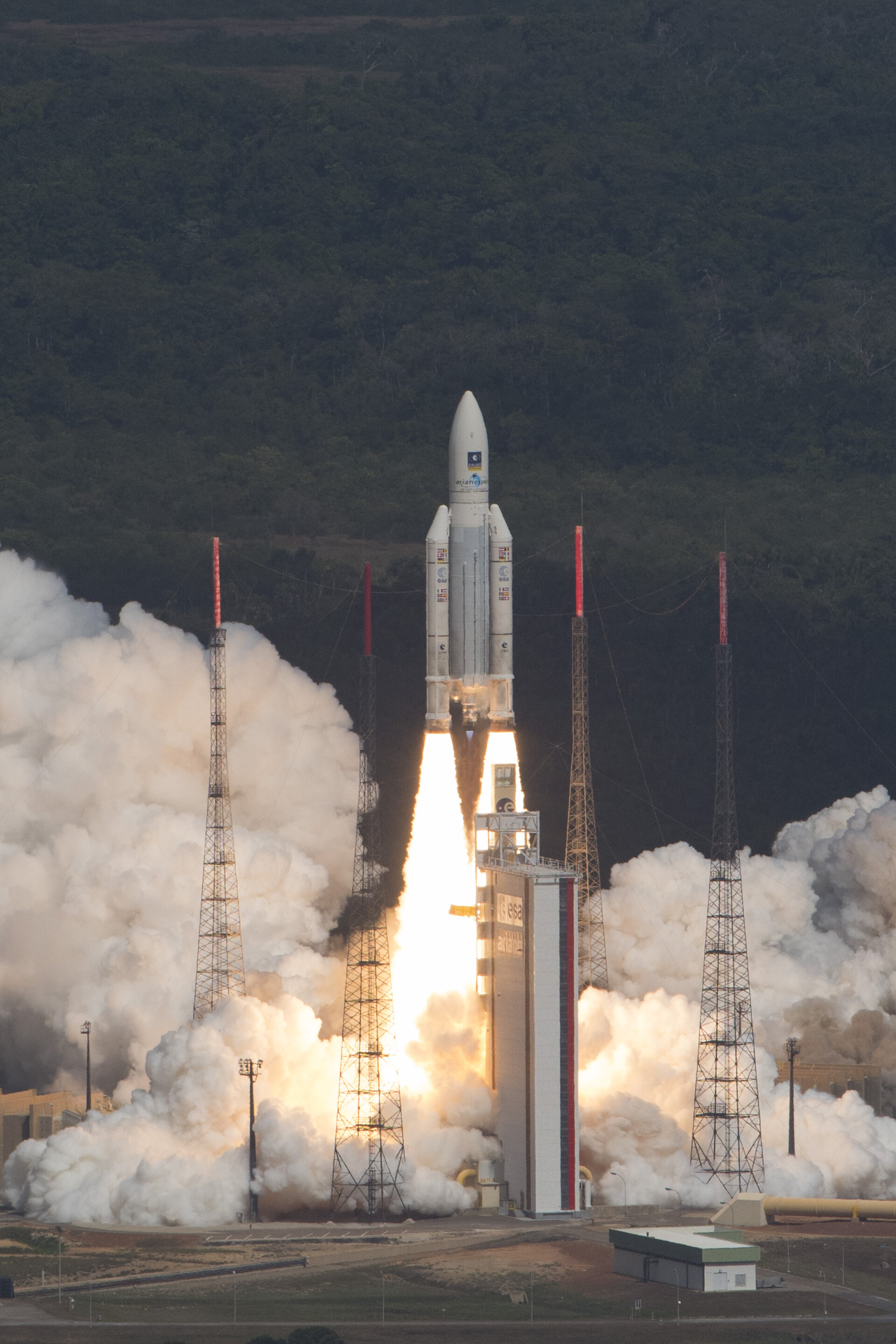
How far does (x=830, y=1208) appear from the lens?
63.7 meters

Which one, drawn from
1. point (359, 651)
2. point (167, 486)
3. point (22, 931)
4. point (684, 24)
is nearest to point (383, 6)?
point (684, 24)

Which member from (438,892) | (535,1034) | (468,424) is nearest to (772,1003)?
(438,892)

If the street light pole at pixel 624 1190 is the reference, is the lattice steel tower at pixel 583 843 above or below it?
above

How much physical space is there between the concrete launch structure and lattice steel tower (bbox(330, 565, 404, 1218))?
2305mm

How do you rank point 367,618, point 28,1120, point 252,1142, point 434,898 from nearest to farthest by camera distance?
point 252,1142, point 367,618, point 434,898, point 28,1120

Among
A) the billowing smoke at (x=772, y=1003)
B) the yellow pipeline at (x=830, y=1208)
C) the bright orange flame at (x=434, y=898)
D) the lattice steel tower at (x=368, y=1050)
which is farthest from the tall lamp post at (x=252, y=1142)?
the yellow pipeline at (x=830, y=1208)

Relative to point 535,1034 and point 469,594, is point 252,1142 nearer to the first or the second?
point 535,1034

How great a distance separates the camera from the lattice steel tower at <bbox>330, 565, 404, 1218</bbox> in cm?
6266

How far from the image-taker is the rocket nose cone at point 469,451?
67.8m

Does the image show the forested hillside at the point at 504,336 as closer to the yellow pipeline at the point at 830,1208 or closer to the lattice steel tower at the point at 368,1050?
the lattice steel tower at the point at 368,1050

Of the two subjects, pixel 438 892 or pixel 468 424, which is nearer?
pixel 438 892

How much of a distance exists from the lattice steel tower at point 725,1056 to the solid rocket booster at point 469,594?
4.99 meters

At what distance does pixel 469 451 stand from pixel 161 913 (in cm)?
1590

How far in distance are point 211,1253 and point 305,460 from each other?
230 feet
